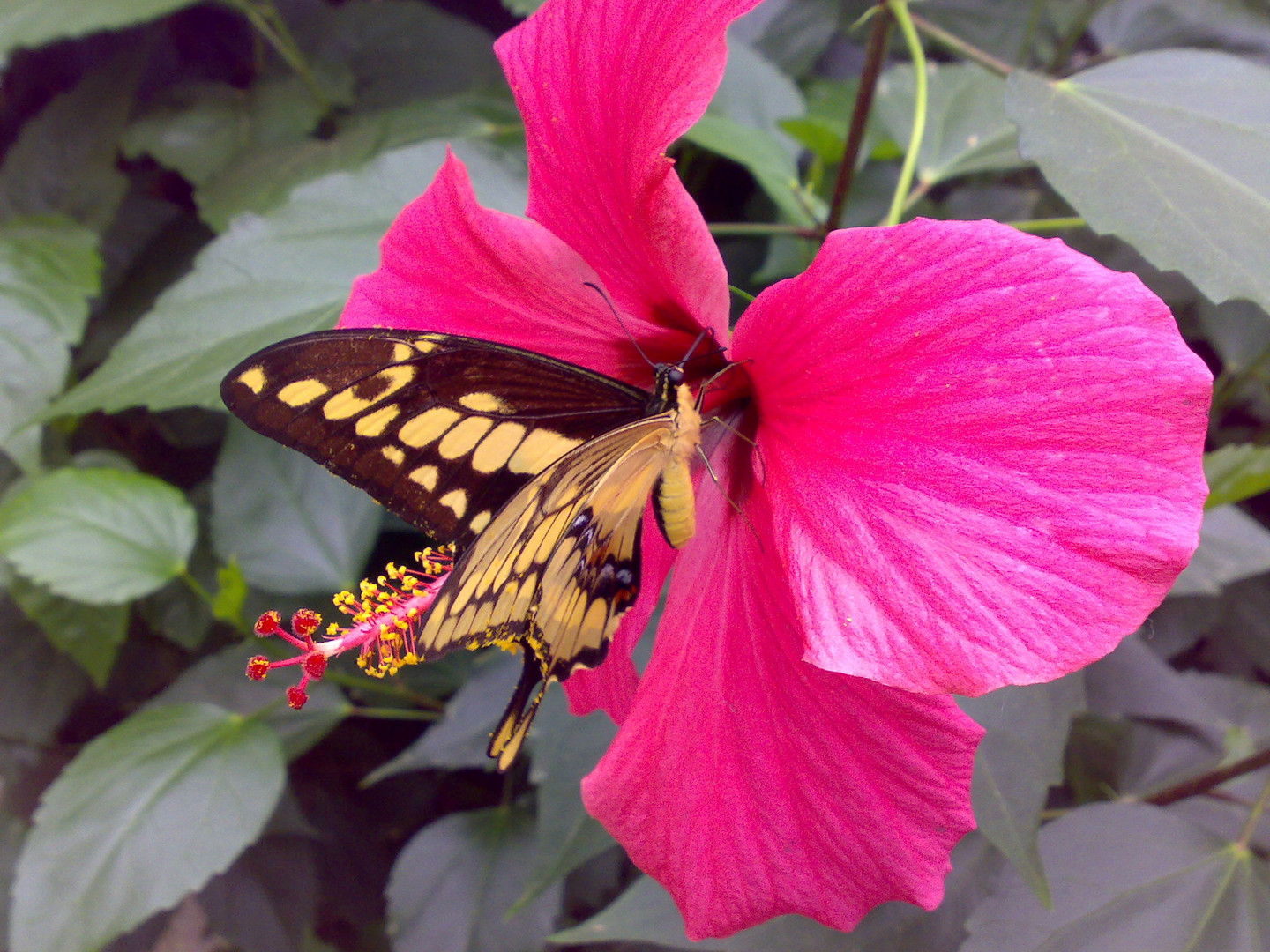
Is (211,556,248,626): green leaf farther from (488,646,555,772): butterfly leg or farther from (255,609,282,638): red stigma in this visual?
(488,646,555,772): butterfly leg

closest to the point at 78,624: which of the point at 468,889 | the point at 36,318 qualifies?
the point at 36,318

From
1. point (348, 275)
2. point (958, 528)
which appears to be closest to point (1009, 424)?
point (958, 528)

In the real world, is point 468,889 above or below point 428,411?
below

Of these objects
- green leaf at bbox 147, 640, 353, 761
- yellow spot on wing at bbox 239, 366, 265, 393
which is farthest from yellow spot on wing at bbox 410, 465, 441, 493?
green leaf at bbox 147, 640, 353, 761

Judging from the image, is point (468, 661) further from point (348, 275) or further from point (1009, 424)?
point (1009, 424)

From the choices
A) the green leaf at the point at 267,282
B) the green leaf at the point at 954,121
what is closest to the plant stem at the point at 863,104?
the green leaf at the point at 954,121

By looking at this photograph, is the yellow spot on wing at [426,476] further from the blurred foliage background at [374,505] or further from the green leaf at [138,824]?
the green leaf at [138,824]

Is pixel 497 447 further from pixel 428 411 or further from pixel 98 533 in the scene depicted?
pixel 98 533
